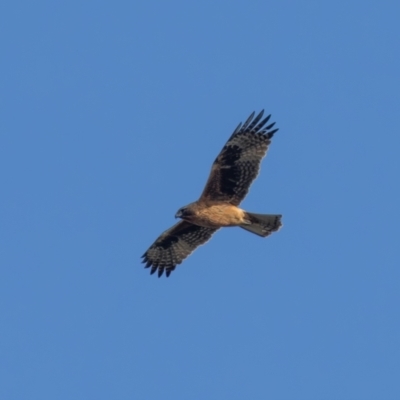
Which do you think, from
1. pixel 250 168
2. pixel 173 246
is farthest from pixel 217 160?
pixel 173 246

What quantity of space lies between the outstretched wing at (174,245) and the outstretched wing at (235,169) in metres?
1.56

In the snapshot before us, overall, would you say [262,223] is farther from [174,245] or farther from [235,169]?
[174,245]

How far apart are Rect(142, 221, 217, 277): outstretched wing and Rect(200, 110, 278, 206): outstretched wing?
5.13 feet

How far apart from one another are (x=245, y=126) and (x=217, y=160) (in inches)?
32.5

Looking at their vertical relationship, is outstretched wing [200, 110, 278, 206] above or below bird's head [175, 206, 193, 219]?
above

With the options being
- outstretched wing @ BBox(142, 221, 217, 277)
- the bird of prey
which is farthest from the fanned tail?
outstretched wing @ BBox(142, 221, 217, 277)

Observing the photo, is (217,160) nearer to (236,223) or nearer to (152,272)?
(236,223)

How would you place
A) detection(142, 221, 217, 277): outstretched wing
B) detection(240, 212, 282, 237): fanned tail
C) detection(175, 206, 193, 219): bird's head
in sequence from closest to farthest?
detection(240, 212, 282, 237): fanned tail → detection(175, 206, 193, 219): bird's head → detection(142, 221, 217, 277): outstretched wing

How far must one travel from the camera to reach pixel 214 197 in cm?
2070

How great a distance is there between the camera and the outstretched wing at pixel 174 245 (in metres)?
22.2

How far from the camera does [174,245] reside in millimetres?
22625

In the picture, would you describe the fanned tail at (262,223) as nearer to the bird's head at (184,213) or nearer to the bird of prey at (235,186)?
the bird of prey at (235,186)

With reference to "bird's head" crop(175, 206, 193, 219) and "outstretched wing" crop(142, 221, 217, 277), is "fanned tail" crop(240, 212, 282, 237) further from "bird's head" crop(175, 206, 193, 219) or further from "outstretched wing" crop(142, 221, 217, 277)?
"outstretched wing" crop(142, 221, 217, 277)

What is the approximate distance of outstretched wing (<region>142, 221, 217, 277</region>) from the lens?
22.2 metres
